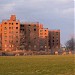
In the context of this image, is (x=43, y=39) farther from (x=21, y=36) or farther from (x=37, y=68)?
(x=37, y=68)

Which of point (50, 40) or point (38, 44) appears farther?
point (50, 40)

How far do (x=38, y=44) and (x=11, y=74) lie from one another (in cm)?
14735

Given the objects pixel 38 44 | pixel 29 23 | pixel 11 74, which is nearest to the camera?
pixel 11 74

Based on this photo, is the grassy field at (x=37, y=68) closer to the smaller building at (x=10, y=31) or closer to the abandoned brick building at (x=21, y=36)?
the abandoned brick building at (x=21, y=36)

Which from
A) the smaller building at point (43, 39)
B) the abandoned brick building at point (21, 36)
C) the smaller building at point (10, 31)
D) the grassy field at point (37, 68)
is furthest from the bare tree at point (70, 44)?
the grassy field at point (37, 68)

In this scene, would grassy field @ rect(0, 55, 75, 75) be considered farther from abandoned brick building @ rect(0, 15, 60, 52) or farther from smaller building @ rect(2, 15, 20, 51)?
smaller building @ rect(2, 15, 20, 51)

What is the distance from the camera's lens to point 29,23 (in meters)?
178

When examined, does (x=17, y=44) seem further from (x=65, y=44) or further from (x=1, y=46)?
(x=65, y=44)

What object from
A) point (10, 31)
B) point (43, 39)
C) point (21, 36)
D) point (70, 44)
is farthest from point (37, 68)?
point (70, 44)

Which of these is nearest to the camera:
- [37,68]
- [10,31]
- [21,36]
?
[37,68]

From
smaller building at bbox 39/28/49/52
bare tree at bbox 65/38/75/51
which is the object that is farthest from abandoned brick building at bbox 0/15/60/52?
bare tree at bbox 65/38/75/51

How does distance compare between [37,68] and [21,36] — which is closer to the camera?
[37,68]

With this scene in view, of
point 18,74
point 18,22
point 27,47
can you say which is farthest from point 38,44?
point 18,74

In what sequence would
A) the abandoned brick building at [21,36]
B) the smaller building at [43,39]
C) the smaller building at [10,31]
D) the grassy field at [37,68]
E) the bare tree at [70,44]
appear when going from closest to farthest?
1. the grassy field at [37,68]
2. the abandoned brick building at [21,36]
3. the smaller building at [10,31]
4. the smaller building at [43,39]
5. the bare tree at [70,44]
